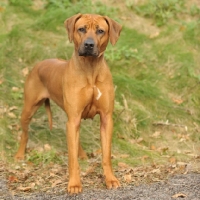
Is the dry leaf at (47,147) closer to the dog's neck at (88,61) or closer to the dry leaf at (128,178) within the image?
the dry leaf at (128,178)

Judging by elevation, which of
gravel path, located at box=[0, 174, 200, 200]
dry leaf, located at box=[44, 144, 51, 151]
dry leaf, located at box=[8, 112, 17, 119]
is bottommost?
gravel path, located at box=[0, 174, 200, 200]

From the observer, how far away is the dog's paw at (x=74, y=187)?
20.9 ft

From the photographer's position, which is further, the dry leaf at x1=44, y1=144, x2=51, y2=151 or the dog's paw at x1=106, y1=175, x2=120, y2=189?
the dry leaf at x1=44, y1=144, x2=51, y2=151

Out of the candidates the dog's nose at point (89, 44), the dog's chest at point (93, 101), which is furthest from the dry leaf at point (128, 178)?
the dog's nose at point (89, 44)

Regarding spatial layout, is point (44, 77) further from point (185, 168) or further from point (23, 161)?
point (185, 168)

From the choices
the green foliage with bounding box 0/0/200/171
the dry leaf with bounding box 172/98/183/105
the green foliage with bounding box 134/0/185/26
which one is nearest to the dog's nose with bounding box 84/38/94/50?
the green foliage with bounding box 0/0/200/171

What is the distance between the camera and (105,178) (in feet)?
21.8

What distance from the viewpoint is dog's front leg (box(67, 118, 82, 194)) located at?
6.43 meters

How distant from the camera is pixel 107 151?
267 inches

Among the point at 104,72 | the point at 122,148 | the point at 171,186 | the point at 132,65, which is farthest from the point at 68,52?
the point at 171,186

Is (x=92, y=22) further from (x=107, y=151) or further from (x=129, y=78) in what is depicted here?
(x=129, y=78)

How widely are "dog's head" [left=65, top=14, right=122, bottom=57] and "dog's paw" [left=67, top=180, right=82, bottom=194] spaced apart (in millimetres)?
1468

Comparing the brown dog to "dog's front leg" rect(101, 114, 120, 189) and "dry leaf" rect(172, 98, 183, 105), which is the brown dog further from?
"dry leaf" rect(172, 98, 183, 105)

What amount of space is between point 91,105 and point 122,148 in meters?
1.99
